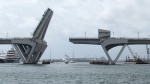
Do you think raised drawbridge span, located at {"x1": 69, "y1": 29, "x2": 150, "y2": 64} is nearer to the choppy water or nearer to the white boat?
the choppy water

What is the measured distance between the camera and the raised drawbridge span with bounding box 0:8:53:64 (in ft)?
360

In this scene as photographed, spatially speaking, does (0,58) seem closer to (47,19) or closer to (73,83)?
(47,19)

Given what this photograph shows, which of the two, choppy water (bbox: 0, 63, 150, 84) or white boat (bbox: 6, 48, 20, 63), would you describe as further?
white boat (bbox: 6, 48, 20, 63)

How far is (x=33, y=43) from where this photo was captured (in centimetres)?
11444

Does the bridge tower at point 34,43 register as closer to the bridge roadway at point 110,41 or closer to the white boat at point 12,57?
the bridge roadway at point 110,41

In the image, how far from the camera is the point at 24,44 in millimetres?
118688

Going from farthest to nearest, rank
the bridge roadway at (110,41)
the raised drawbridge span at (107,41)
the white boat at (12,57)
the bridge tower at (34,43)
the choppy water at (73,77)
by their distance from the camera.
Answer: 1. the white boat at (12,57)
2. the raised drawbridge span at (107,41)
3. the bridge roadway at (110,41)
4. the bridge tower at (34,43)
5. the choppy water at (73,77)

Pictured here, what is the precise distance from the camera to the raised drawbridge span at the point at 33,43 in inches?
4322

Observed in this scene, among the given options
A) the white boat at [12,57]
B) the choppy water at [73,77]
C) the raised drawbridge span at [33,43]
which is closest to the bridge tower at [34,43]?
the raised drawbridge span at [33,43]

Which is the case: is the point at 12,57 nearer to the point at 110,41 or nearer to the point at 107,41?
the point at 107,41

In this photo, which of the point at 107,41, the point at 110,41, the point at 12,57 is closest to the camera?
the point at 110,41

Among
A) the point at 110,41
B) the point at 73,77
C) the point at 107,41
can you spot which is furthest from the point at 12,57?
the point at 73,77

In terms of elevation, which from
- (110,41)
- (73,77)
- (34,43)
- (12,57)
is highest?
(110,41)

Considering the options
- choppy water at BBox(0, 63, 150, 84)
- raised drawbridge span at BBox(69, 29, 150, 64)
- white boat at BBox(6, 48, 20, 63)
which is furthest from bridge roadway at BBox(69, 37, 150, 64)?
white boat at BBox(6, 48, 20, 63)
